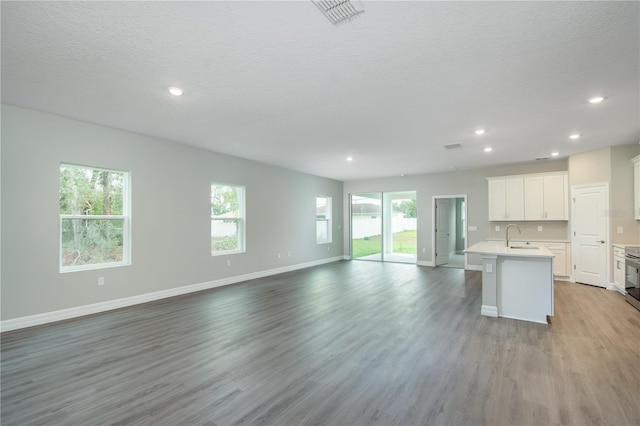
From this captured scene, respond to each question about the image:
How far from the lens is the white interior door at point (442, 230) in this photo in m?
8.77

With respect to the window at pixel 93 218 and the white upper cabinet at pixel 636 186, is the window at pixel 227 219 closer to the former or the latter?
the window at pixel 93 218

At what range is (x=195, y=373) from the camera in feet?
8.67

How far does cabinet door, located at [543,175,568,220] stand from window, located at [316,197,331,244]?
18.2 ft

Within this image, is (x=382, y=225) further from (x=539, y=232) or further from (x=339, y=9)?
(x=339, y=9)

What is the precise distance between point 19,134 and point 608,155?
912 cm

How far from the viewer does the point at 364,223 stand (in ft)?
34.3

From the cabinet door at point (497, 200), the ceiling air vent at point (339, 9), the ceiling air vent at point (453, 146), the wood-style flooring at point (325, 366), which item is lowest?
the wood-style flooring at point (325, 366)

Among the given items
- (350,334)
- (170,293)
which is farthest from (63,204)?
(350,334)

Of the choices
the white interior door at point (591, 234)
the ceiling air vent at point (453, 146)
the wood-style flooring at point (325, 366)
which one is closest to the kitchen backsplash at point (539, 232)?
the white interior door at point (591, 234)

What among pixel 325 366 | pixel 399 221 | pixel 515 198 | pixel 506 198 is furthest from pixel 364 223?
pixel 325 366

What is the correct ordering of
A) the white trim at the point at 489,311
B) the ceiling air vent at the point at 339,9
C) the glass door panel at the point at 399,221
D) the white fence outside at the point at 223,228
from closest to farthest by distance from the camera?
→ the ceiling air vent at the point at 339,9 → the white trim at the point at 489,311 → the white fence outside at the point at 223,228 → the glass door panel at the point at 399,221

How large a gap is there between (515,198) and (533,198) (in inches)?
13.6

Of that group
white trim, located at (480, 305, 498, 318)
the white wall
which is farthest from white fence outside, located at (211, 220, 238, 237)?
white trim, located at (480, 305, 498, 318)

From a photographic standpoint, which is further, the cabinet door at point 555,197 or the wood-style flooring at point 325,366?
the cabinet door at point 555,197
